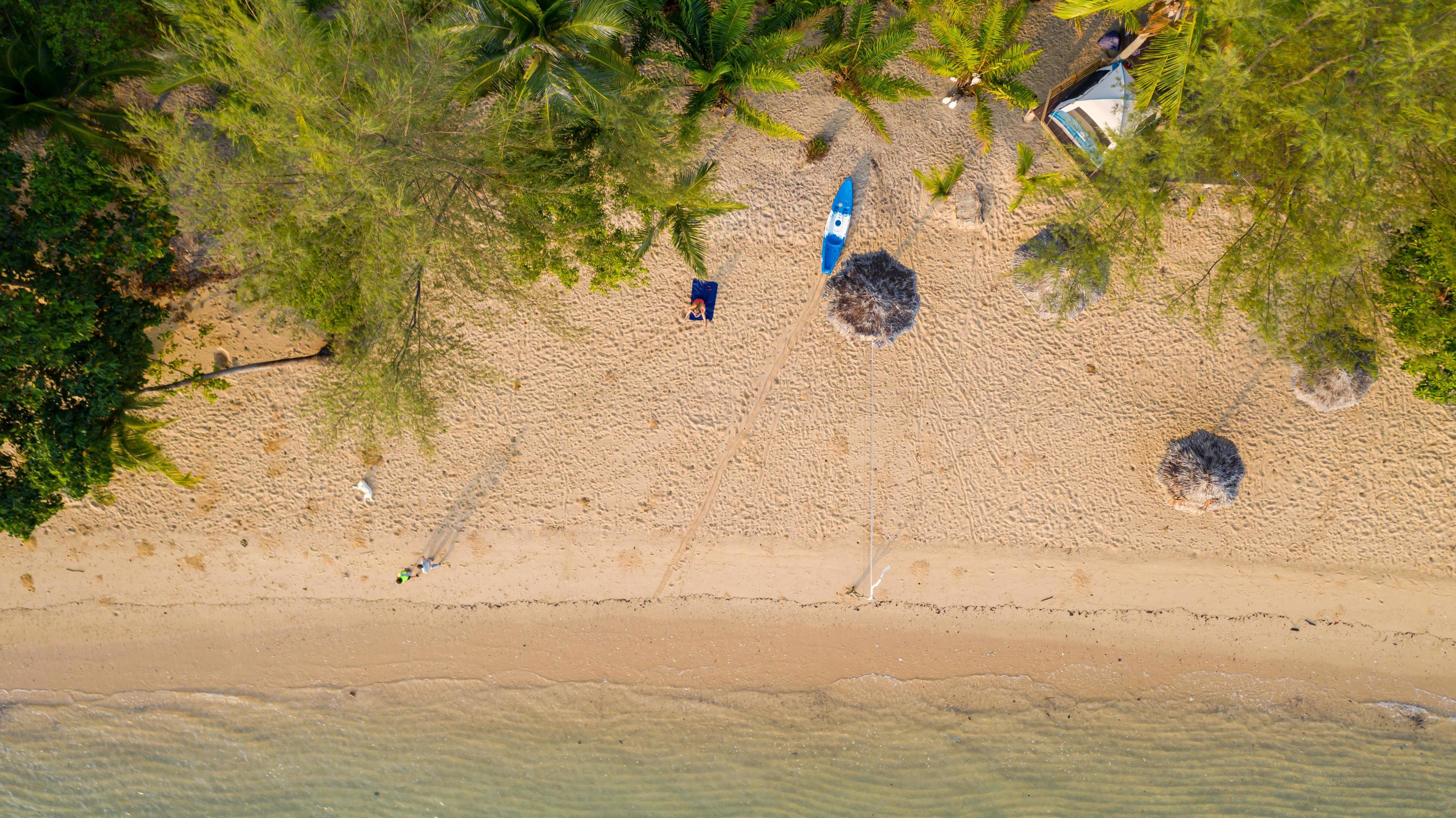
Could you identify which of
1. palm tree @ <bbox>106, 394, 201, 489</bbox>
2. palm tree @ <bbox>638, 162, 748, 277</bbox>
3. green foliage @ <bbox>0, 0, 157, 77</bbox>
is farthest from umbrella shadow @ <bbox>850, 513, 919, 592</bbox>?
green foliage @ <bbox>0, 0, 157, 77</bbox>

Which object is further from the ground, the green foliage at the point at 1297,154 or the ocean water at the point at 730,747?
the green foliage at the point at 1297,154

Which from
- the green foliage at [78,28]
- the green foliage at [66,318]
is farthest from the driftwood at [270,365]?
the green foliage at [78,28]

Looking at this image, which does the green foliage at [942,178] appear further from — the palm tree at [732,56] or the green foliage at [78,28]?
the green foliage at [78,28]

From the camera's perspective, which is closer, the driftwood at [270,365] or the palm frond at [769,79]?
the palm frond at [769,79]

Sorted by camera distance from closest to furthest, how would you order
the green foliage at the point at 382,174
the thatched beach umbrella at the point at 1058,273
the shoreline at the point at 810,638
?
1. the green foliage at the point at 382,174
2. the thatched beach umbrella at the point at 1058,273
3. the shoreline at the point at 810,638

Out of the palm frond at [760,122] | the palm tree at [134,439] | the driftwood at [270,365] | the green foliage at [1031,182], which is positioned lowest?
the palm tree at [134,439]

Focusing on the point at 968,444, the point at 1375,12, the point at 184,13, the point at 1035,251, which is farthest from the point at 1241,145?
the point at 184,13

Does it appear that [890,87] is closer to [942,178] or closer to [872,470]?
[942,178]
